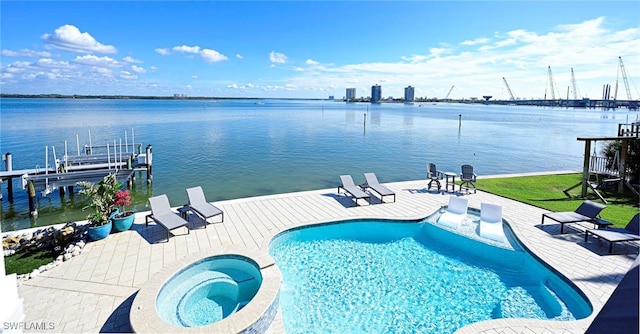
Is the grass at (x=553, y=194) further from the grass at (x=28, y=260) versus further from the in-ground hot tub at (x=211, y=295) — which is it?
the grass at (x=28, y=260)

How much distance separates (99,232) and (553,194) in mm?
14428

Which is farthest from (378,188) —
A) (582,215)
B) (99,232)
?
(99,232)

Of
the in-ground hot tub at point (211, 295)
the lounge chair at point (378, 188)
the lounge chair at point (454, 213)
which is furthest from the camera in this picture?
the lounge chair at point (378, 188)

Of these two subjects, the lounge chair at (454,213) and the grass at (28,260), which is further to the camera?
the lounge chair at (454,213)

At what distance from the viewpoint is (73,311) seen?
5016 millimetres

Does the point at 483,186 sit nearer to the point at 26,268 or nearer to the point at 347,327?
the point at 347,327

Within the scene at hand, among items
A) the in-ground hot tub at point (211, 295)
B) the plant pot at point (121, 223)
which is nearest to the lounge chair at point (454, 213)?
the in-ground hot tub at point (211, 295)

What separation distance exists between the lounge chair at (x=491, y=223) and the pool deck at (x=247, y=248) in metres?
0.35

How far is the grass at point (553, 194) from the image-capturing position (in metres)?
9.91

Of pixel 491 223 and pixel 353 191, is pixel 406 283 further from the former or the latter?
pixel 353 191

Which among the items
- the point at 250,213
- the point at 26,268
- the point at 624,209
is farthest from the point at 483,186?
the point at 26,268

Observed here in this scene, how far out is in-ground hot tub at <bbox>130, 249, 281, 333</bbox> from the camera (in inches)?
179

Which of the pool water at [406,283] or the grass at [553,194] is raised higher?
the grass at [553,194]

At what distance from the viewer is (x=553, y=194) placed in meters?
12.1
